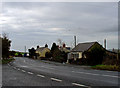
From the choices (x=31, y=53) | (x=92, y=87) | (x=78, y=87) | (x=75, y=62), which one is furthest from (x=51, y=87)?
(x=31, y=53)

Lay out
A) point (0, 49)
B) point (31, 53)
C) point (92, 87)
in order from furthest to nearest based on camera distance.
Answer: point (31, 53) → point (0, 49) → point (92, 87)

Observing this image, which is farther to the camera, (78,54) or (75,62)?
(78,54)

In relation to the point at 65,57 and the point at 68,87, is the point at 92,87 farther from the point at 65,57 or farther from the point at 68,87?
the point at 65,57

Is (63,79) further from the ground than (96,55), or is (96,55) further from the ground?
(96,55)

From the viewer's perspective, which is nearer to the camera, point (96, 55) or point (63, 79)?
point (63, 79)

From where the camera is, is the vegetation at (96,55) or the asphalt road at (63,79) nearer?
the asphalt road at (63,79)

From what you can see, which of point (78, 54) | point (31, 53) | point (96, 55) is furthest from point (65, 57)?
point (31, 53)

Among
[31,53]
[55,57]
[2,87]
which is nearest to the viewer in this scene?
[2,87]

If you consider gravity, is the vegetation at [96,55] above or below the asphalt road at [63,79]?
above

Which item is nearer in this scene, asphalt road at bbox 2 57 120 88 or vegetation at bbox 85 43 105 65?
asphalt road at bbox 2 57 120 88

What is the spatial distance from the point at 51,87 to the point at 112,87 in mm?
2529

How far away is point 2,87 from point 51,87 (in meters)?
2.20

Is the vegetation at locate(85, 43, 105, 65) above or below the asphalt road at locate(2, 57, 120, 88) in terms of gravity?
above

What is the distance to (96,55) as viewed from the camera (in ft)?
127
